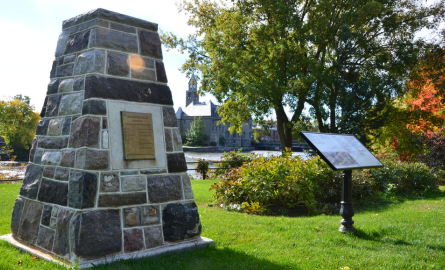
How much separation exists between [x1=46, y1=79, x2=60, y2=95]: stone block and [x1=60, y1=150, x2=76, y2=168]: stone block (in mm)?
962

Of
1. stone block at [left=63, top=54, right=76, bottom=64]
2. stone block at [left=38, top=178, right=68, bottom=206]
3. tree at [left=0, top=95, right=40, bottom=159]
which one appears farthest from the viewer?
tree at [left=0, top=95, right=40, bottom=159]

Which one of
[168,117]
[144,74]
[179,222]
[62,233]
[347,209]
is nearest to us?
[62,233]

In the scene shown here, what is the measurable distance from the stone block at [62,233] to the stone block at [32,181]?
75 cm

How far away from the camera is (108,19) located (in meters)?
4.15

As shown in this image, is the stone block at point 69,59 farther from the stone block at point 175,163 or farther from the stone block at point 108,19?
the stone block at point 175,163

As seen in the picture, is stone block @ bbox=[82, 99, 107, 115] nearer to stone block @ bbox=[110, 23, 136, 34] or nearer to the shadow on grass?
stone block @ bbox=[110, 23, 136, 34]

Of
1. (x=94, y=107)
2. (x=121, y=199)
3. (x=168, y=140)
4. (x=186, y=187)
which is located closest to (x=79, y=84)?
(x=94, y=107)

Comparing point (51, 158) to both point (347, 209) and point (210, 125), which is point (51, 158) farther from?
point (210, 125)

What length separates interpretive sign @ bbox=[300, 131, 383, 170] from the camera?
4695mm

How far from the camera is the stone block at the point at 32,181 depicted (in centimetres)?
428

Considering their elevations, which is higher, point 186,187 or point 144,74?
point 144,74

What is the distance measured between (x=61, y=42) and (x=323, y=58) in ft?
50.1

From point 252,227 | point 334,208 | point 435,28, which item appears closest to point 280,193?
point 334,208

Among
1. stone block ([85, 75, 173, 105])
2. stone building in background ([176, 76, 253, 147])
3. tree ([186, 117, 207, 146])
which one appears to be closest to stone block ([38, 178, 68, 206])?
stone block ([85, 75, 173, 105])
